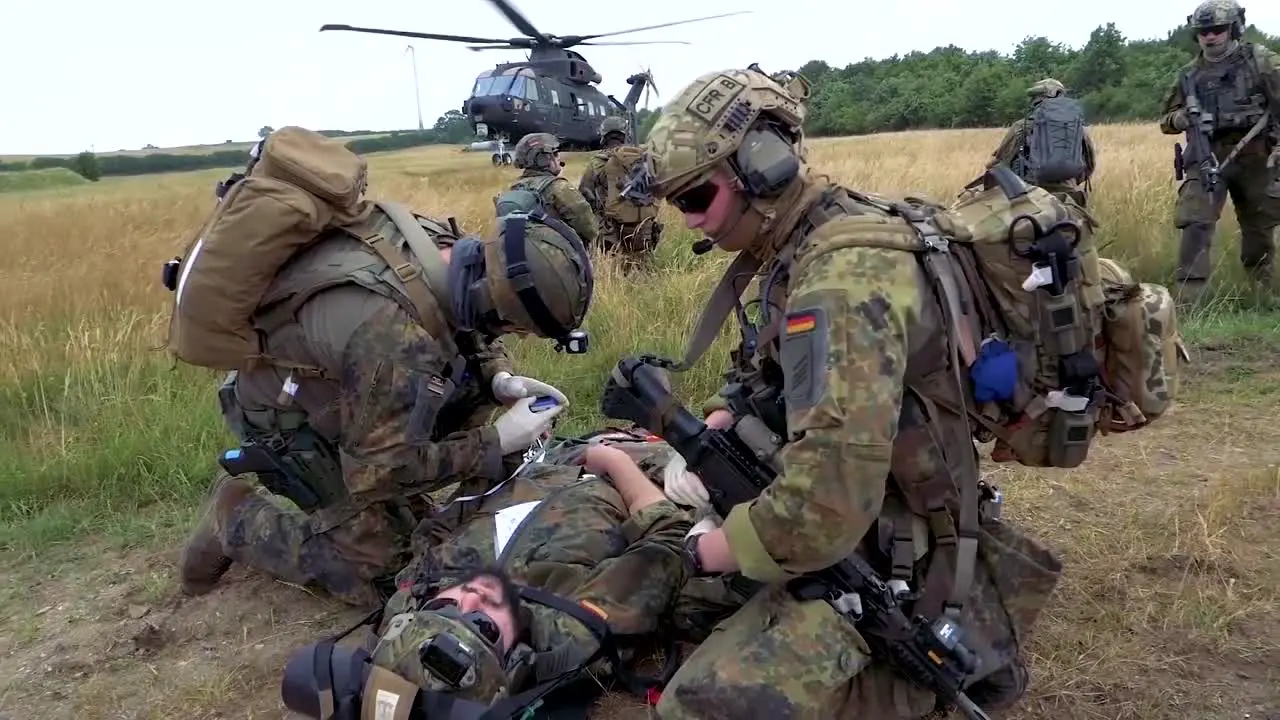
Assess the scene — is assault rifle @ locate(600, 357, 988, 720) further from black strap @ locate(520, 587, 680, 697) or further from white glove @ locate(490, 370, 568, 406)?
white glove @ locate(490, 370, 568, 406)

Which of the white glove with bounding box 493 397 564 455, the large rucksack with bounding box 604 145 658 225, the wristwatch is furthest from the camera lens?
the large rucksack with bounding box 604 145 658 225

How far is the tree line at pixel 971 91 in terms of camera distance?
2936cm

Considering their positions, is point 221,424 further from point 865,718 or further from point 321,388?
point 865,718

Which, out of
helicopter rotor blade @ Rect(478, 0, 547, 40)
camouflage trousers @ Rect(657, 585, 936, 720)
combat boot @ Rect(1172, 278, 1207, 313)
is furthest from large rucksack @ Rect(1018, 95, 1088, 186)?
helicopter rotor blade @ Rect(478, 0, 547, 40)

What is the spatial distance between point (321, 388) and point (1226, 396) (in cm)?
460

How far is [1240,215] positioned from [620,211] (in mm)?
5003

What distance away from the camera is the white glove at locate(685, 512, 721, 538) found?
2.57 meters

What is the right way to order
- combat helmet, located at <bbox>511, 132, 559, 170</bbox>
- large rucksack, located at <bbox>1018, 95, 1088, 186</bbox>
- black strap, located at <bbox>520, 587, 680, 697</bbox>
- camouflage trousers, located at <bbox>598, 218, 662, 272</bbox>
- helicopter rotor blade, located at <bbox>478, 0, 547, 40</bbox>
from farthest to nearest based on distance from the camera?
helicopter rotor blade, located at <bbox>478, 0, 547, 40</bbox>
camouflage trousers, located at <bbox>598, 218, 662, 272</bbox>
combat helmet, located at <bbox>511, 132, 559, 170</bbox>
large rucksack, located at <bbox>1018, 95, 1088, 186</bbox>
black strap, located at <bbox>520, 587, 680, 697</bbox>

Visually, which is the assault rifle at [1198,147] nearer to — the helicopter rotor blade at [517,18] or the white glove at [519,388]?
the white glove at [519,388]

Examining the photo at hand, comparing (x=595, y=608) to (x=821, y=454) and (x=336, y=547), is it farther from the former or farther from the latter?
(x=336, y=547)

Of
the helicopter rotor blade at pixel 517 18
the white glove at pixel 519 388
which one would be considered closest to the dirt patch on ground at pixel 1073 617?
the white glove at pixel 519 388

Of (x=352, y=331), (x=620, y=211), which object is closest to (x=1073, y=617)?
(x=352, y=331)

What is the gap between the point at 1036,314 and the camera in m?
2.25

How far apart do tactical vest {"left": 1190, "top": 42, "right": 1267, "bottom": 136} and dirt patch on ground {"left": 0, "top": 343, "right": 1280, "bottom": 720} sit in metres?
3.46
